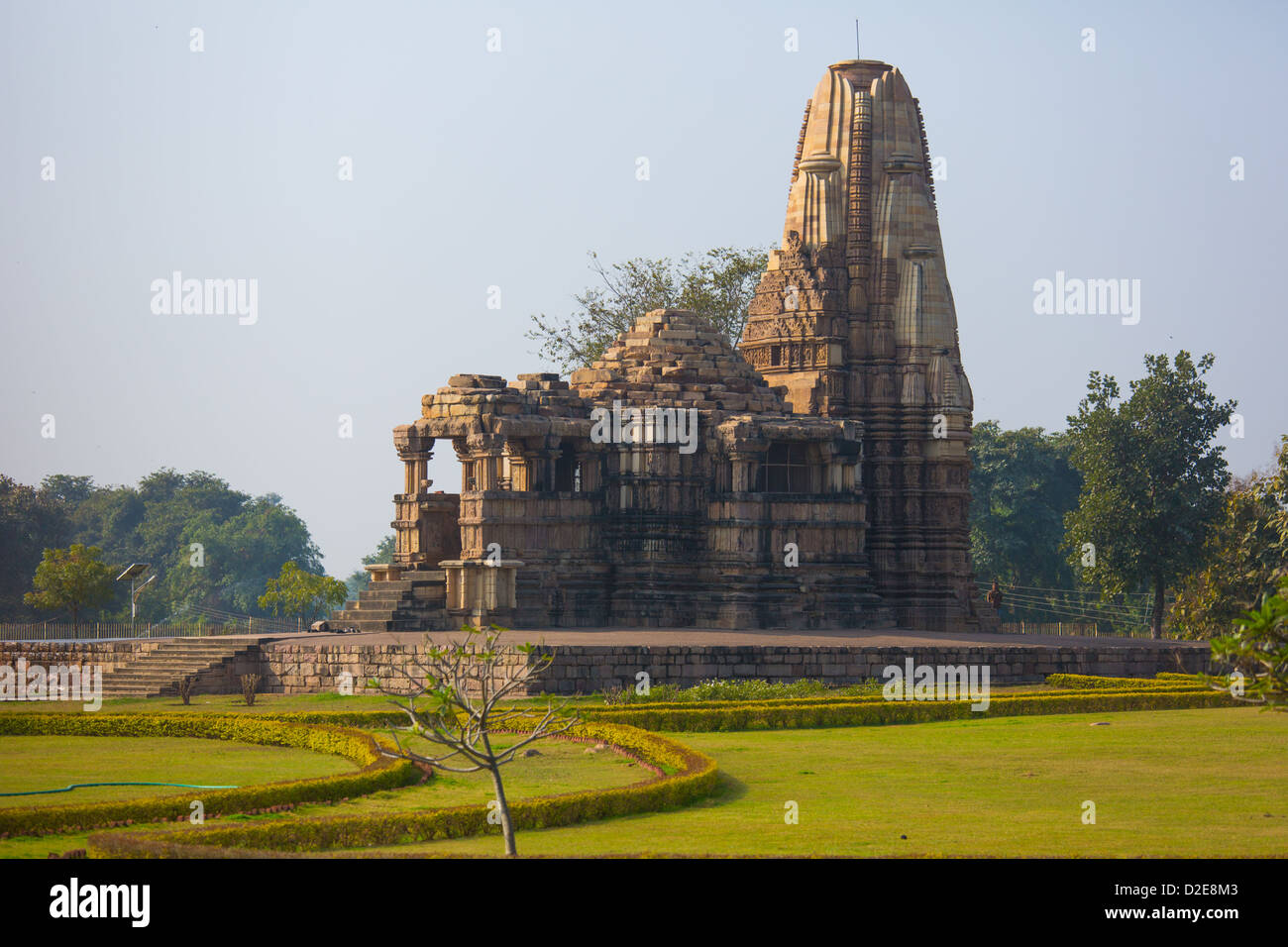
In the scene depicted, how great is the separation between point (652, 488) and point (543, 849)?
82.0 ft

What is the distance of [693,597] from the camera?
4097 cm

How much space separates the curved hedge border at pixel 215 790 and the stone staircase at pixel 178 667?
A: 6.53 metres

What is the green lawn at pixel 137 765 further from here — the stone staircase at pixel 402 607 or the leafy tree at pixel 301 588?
the leafy tree at pixel 301 588

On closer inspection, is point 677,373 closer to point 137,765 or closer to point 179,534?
point 137,765

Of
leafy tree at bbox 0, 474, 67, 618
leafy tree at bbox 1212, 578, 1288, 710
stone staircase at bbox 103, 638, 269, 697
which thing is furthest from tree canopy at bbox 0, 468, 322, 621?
leafy tree at bbox 1212, 578, 1288, 710

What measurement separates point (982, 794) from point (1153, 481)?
37377mm

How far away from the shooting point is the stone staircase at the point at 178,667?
1356 inches

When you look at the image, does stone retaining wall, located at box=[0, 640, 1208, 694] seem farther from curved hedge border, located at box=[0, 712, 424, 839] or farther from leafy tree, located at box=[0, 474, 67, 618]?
leafy tree, located at box=[0, 474, 67, 618]

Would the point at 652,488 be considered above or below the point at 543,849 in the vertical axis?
above

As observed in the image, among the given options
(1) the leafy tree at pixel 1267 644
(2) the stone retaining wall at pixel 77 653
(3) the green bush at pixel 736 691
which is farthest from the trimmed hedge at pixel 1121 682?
(2) the stone retaining wall at pixel 77 653
